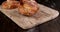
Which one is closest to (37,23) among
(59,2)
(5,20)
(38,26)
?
(38,26)

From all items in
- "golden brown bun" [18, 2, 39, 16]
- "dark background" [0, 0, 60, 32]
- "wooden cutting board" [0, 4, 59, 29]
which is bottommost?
"dark background" [0, 0, 60, 32]

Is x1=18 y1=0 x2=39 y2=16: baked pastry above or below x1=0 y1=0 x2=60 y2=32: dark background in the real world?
above

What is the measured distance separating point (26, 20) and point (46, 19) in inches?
3.4

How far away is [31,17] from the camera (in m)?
0.50

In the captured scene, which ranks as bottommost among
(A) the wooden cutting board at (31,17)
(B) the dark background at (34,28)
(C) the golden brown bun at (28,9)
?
(B) the dark background at (34,28)

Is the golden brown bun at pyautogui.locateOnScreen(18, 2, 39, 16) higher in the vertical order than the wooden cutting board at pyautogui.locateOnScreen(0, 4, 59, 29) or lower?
higher

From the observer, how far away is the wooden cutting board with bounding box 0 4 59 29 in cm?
46

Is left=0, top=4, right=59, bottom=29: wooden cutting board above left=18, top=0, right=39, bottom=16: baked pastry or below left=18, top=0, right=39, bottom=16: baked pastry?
below

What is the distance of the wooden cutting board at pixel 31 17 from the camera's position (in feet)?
1.50

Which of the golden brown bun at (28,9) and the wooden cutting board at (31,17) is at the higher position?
the golden brown bun at (28,9)

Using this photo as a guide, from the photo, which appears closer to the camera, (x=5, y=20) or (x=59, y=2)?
(x=5, y=20)

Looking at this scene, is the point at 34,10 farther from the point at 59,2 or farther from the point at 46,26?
the point at 59,2

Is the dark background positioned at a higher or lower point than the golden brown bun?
lower

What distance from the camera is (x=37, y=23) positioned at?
1.52 ft
